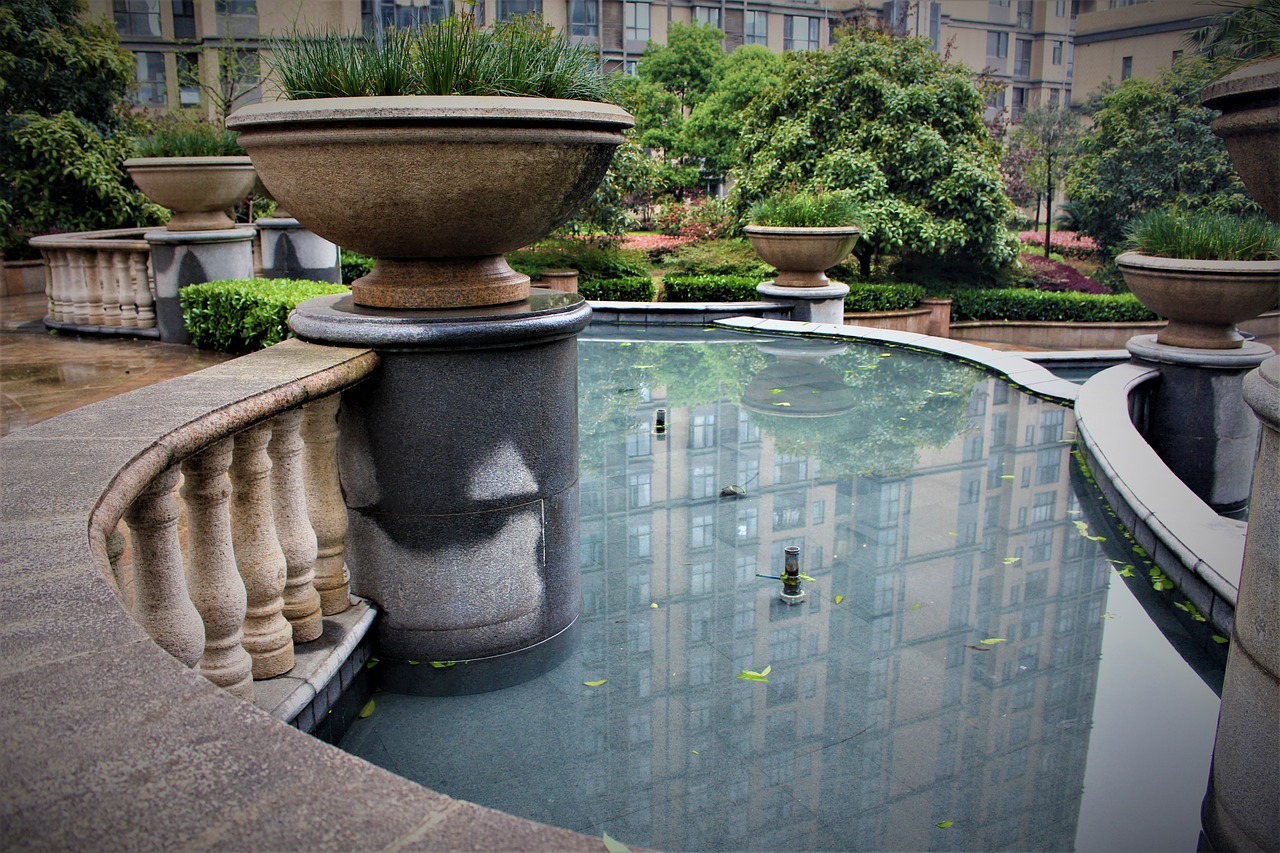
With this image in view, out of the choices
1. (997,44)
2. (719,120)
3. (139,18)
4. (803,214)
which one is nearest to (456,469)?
(803,214)

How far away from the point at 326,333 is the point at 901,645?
8.46 ft

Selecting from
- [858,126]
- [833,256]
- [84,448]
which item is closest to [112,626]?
[84,448]

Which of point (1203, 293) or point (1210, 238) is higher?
point (1210, 238)

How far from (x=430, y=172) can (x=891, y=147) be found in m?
19.7

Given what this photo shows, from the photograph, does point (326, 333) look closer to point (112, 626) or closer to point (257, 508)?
point (257, 508)

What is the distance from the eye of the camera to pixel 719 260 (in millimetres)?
21172

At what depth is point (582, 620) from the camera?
439cm

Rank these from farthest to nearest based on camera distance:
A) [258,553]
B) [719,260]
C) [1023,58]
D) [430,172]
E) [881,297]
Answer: [1023,58], [719,260], [881,297], [430,172], [258,553]

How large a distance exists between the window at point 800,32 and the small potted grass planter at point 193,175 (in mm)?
50702

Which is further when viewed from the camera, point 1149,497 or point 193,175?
point 193,175

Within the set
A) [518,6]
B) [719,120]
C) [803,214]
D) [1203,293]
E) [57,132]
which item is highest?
[518,6]

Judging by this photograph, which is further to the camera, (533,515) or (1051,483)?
(1051,483)

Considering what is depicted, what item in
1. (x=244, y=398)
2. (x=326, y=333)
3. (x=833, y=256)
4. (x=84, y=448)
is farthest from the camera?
(x=833, y=256)

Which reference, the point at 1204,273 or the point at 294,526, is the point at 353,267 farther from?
the point at 294,526
